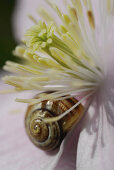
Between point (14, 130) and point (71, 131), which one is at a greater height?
point (14, 130)

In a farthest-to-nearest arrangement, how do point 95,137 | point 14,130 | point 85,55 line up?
1. point 14,130
2. point 85,55
3. point 95,137

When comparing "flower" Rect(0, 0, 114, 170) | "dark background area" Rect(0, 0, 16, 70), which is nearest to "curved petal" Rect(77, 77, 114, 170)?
"flower" Rect(0, 0, 114, 170)

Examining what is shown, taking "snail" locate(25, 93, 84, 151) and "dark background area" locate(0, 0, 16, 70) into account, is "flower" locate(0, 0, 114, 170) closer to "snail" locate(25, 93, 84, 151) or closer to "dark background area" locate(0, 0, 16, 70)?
"snail" locate(25, 93, 84, 151)

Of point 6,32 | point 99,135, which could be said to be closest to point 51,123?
point 99,135

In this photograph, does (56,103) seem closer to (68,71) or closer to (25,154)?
(68,71)

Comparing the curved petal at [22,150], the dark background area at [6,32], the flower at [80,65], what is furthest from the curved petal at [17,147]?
the dark background area at [6,32]

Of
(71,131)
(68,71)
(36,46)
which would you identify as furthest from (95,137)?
(36,46)

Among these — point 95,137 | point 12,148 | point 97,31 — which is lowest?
point 95,137
